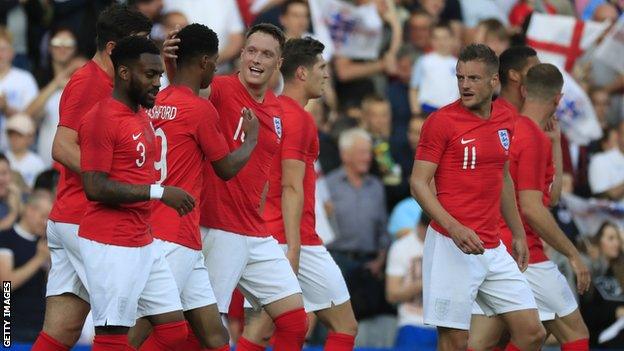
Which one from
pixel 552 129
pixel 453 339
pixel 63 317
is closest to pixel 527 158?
pixel 552 129

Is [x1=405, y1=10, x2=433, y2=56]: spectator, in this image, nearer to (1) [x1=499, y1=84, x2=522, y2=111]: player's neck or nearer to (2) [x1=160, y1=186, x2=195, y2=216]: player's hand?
(1) [x1=499, y1=84, x2=522, y2=111]: player's neck

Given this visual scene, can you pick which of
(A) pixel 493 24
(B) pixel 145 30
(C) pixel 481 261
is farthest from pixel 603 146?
(B) pixel 145 30

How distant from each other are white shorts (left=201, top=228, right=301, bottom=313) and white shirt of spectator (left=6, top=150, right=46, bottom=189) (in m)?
4.85

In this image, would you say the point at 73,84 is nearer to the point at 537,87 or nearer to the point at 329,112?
the point at 537,87

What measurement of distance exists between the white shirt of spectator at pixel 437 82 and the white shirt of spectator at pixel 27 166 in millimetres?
4244

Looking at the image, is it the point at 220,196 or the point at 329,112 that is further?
the point at 329,112

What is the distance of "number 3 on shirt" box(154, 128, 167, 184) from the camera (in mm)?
9375

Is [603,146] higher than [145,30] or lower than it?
lower

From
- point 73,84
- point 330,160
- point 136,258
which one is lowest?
point 330,160

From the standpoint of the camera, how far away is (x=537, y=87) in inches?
439

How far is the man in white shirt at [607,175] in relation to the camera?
1652 centimetres

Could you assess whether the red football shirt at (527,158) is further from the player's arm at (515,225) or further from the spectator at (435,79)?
the spectator at (435,79)

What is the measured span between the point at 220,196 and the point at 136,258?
1245mm

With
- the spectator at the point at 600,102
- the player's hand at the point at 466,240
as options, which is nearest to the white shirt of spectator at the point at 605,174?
the spectator at the point at 600,102
